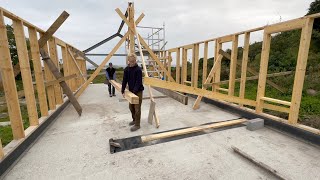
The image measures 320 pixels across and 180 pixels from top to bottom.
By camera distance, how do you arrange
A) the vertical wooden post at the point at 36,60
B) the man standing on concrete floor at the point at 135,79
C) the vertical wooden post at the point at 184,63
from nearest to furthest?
the man standing on concrete floor at the point at 135,79
the vertical wooden post at the point at 36,60
the vertical wooden post at the point at 184,63

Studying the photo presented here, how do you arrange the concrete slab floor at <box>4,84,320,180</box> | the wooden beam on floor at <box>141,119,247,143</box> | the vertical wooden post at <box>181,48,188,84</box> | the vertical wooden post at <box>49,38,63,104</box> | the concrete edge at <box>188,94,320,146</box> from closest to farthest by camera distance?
the concrete slab floor at <box>4,84,320,180</box> < the concrete edge at <box>188,94,320,146</box> < the wooden beam on floor at <box>141,119,247,143</box> < the vertical wooden post at <box>49,38,63,104</box> < the vertical wooden post at <box>181,48,188,84</box>

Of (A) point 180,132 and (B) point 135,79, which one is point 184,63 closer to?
(B) point 135,79

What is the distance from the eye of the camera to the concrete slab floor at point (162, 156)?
86.3 inches

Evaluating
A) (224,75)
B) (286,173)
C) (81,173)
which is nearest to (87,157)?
(81,173)

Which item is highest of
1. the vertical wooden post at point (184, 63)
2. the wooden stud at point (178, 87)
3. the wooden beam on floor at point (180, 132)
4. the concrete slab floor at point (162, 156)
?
the vertical wooden post at point (184, 63)

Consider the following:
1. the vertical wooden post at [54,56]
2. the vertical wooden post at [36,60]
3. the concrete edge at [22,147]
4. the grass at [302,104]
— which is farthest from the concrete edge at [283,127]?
the vertical wooden post at [54,56]

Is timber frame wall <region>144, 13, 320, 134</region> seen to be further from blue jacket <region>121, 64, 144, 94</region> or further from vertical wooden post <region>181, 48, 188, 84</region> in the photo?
vertical wooden post <region>181, 48, 188, 84</region>

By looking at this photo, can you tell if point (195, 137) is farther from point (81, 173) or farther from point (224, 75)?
point (224, 75)

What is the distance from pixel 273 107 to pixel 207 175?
253 cm

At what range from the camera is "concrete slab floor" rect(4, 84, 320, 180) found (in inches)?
86.3

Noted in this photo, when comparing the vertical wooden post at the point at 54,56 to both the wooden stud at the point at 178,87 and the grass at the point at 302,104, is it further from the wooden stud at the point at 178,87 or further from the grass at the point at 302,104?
the wooden stud at the point at 178,87

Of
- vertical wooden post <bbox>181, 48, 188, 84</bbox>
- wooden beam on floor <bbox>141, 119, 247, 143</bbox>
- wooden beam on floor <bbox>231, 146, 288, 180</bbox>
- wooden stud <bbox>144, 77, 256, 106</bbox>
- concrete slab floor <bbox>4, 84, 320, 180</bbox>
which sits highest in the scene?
vertical wooden post <bbox>181, 48, 188, 84</bbox>

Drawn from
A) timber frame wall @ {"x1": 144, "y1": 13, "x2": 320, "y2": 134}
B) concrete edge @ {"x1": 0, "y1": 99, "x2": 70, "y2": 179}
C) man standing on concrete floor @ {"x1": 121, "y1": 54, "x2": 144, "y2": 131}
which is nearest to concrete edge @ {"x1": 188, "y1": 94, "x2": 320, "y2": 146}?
timber frame wall @ {"x1": 144, "y1": 13, "x2": 320, "y2": 134}

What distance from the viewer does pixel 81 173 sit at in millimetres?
2215
